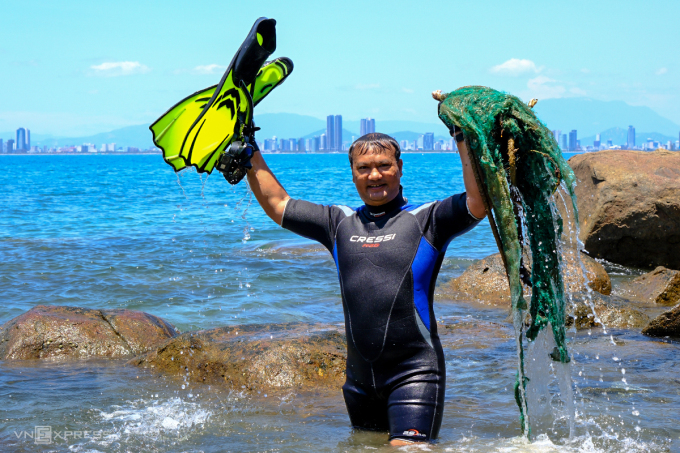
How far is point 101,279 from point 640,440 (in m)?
9.63

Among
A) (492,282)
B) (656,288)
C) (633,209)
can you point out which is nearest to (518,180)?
(492,282)

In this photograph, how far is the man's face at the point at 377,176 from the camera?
11.5 ft

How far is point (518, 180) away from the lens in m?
3.26

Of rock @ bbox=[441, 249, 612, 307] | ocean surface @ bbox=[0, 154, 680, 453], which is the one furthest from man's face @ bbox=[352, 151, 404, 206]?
rock @ bbox=[441, 249, 612, 307]

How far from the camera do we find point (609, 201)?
11.3 m

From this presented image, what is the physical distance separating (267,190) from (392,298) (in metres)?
0.98

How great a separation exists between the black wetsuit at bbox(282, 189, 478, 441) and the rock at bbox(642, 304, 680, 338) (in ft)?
15.3

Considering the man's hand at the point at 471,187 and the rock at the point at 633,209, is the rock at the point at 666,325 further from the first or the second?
the man's hand at the point at 471,187

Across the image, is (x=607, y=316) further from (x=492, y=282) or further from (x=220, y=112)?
(x=220, y=112)

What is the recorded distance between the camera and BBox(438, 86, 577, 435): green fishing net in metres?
3.05

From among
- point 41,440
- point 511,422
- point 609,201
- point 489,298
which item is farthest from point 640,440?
point 609,201

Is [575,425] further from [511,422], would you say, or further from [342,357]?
[342,357]

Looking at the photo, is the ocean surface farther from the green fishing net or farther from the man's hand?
the man's hand
